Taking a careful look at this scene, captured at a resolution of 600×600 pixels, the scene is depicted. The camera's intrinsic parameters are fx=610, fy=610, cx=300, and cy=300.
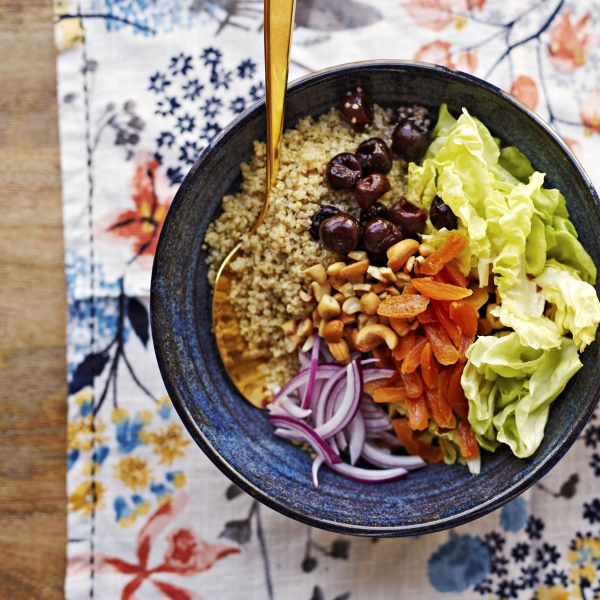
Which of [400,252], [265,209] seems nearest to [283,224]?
[265,209]

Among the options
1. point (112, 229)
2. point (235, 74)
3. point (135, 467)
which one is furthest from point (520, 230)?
point (135, 467)

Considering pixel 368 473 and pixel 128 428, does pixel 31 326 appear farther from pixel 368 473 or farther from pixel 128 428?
pixel 368 473

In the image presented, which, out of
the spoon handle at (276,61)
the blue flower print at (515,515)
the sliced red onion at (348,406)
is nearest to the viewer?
the spoon handle at (276,61)

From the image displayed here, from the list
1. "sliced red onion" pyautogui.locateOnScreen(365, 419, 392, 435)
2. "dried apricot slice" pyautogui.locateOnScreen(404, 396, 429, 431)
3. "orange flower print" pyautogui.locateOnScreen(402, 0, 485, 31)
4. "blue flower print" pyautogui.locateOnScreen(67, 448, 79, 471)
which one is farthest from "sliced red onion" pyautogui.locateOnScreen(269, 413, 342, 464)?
"orange flower print" pyautogui.locateOnScreen(402, 0, 485, 31)

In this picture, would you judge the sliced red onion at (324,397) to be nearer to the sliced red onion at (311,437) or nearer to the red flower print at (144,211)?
the sliced red onion at (311,437)

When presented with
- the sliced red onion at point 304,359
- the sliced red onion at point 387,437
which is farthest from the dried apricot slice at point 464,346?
the sliced red onion at point 304,359

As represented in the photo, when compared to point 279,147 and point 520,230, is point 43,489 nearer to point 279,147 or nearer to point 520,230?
point 279,147
